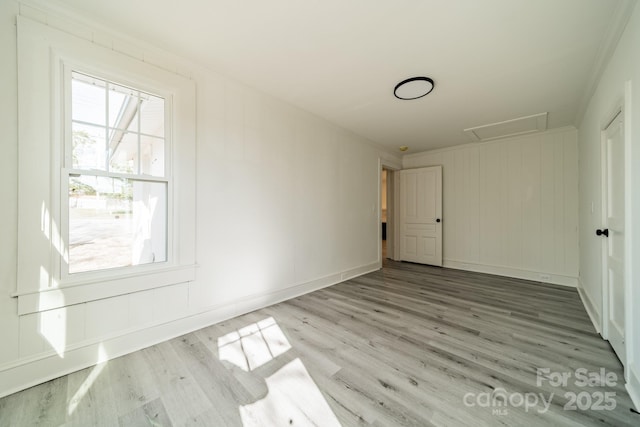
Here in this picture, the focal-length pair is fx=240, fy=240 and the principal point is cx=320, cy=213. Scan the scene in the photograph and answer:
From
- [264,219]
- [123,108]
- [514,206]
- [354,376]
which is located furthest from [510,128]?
[123,108]

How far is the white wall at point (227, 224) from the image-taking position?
1.58 metres

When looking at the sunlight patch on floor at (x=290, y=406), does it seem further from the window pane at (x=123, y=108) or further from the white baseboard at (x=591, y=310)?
the white baseboard at (x=591, y=310)

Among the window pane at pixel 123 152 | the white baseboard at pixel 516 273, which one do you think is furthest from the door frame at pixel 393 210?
the window pane at pixel 123 152

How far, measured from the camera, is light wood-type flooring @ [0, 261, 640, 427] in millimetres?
1370

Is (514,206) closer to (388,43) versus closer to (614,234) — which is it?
(614,234)

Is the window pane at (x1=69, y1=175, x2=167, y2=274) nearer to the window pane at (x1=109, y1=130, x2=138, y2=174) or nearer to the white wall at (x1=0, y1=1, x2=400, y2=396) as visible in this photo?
the window pane at (x1=109, y1=130, x2=138, y2=174)

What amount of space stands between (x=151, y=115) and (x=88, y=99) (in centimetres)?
42

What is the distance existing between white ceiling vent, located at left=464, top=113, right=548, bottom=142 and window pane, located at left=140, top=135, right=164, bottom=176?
14.6 ft

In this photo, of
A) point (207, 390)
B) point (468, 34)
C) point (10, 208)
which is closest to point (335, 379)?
point (207, 390)

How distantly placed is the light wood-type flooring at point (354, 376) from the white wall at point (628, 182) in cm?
33

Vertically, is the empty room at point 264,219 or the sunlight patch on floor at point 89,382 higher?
the empty room at point 264,219

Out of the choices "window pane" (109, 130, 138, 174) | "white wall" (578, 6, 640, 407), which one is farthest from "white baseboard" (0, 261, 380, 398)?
"white wall" (578, 6, 640, 407)

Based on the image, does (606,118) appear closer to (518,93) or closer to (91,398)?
(518,93)

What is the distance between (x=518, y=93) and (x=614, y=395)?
2963mm
